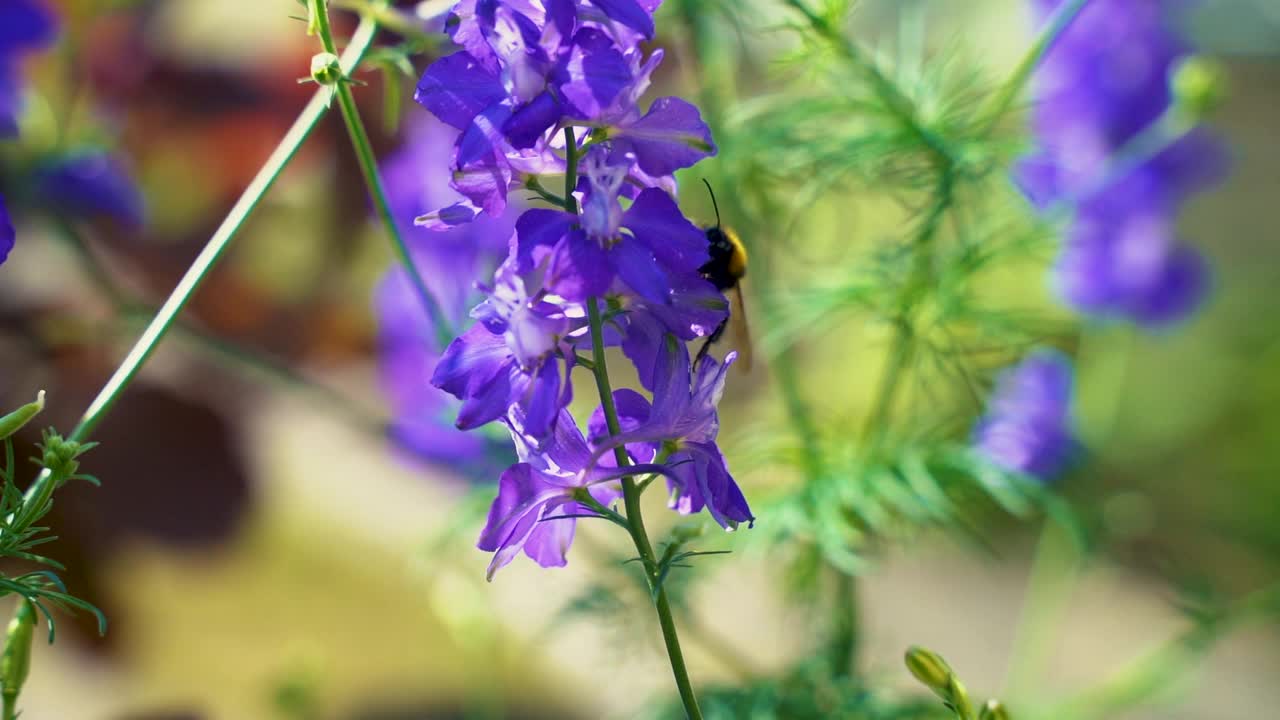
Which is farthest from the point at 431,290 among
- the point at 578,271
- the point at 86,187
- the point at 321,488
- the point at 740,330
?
the point at 321,488

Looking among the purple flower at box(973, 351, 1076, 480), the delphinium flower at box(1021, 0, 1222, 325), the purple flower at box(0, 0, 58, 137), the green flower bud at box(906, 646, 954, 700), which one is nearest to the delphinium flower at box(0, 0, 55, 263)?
the purple flower at box(0, 0, 58, 137)

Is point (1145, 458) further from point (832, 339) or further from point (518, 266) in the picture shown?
point (518, 266)

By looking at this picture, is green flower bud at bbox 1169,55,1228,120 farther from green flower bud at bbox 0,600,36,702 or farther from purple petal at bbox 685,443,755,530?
green flower bud at bbox 0,600,36,702

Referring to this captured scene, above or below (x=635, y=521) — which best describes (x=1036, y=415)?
above

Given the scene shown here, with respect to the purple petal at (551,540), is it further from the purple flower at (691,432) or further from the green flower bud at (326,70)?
the green flower bud at (326,70)

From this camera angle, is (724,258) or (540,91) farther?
Answer: (724,258)

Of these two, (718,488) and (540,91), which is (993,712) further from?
(540,91)

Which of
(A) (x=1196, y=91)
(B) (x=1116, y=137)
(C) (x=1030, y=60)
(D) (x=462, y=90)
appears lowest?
(D) (x=462, y=90)

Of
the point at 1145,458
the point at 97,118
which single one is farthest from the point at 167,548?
the point at 1145,458
